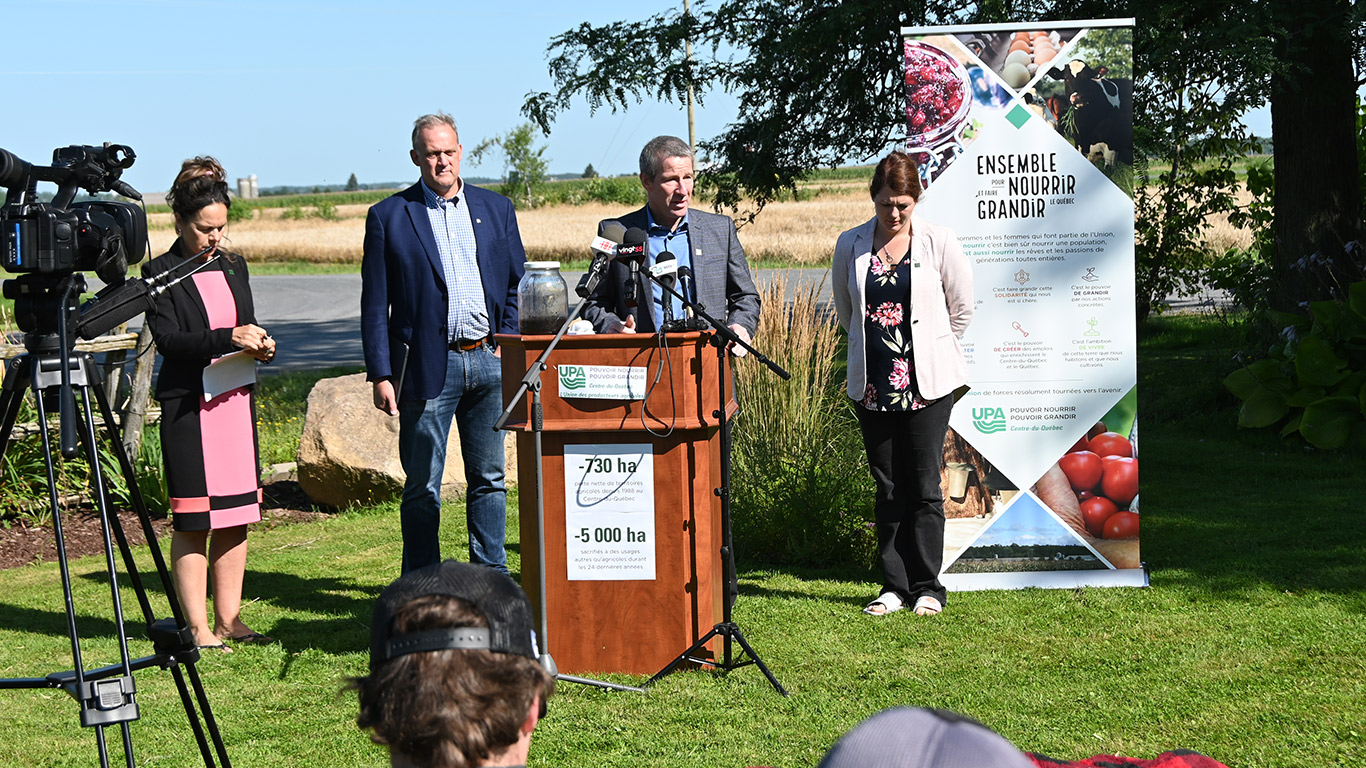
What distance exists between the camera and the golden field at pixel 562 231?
85.6 ft

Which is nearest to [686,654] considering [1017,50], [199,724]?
[199,724]

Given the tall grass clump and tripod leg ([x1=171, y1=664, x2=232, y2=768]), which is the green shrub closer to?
the tall grass clump

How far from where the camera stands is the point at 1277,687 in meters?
4.16

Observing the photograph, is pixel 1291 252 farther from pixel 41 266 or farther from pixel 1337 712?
pixel 41 266

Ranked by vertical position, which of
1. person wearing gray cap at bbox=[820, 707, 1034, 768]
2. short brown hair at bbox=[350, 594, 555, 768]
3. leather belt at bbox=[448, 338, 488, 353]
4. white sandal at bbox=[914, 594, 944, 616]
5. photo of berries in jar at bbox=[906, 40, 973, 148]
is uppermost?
photo of berries in jar at bbox=[906, 40, 973, 148]

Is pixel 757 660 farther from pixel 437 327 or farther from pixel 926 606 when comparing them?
pixel 437 327

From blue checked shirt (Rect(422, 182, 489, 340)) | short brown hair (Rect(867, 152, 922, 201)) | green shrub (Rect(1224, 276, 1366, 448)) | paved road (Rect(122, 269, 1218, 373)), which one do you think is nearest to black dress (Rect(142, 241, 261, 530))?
blue checked shirt (Rect(422, 182, 489, 340))

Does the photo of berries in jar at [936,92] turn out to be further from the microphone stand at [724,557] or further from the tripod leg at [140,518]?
the tripod leg at [140,518]

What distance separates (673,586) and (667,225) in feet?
4.74

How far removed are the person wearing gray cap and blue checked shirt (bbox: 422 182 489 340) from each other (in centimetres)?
376

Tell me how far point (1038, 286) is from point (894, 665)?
1981 mm

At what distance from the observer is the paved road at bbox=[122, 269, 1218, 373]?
51.5ft

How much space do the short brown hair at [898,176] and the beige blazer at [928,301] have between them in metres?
0.21

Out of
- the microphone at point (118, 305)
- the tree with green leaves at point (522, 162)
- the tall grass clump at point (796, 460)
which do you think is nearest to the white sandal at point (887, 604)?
the tall grass clump at point (796, 460)
